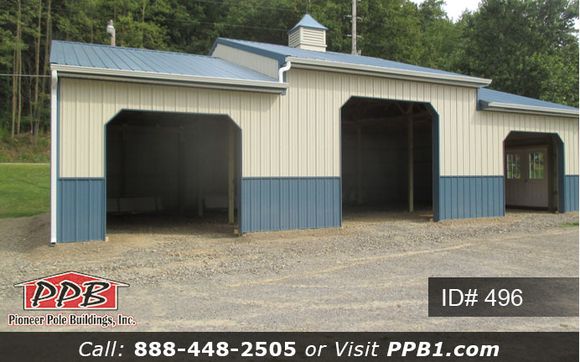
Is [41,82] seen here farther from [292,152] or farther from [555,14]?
[555,14]

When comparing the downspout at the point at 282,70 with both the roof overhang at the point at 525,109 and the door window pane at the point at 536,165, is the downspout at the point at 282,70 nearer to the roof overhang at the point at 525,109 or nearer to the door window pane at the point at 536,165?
the roof overhang at the point at 525,109

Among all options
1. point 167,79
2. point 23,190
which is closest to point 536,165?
point 167,79

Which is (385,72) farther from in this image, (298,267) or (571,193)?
(571,193)

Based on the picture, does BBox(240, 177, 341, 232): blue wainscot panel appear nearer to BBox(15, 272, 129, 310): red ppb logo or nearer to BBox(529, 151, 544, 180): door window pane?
BBox(15, 272, 129, 310): red ppb logo

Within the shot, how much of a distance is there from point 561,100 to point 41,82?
33867 millimetres

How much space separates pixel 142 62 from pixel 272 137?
3.26 meters

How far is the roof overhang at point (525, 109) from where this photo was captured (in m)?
14.0

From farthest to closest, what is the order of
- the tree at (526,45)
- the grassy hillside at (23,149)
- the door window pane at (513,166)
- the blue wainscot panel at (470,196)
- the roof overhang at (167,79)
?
the grassy hillside at (23,149), the tree at (526,45), the door window pane at (513,166), the blue wainscot panel at (470,196), the roof overhang at (167,79)

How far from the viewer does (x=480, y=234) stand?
1135cm

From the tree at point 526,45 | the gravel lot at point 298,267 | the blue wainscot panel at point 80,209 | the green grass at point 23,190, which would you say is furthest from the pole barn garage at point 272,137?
the tree at point 526,45

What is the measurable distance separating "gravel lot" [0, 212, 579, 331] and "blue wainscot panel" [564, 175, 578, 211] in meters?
3.36

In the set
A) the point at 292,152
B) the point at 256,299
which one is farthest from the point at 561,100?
the point at 256,299

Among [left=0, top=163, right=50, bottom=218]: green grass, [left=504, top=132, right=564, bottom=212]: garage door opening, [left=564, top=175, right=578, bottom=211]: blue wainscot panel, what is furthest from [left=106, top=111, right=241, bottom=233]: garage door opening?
[left=564, top=175, right=578, bottom=211]: blue wainscot panel

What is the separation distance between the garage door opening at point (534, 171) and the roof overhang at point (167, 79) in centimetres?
994
